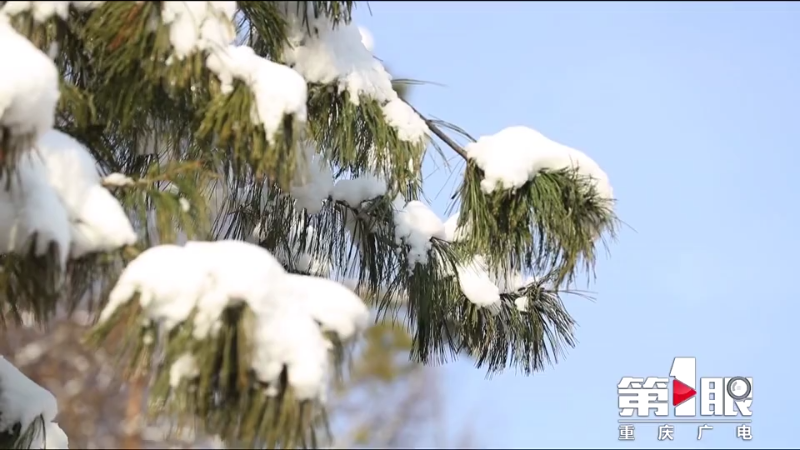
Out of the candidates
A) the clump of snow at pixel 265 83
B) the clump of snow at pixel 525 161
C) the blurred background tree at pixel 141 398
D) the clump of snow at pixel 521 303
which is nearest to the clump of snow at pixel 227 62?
the clump of snow at pixel 265 83

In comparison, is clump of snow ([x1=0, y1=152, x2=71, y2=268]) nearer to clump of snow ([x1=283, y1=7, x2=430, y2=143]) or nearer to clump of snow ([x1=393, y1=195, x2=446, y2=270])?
clump of snow ([x1=283, y1=7, x2=430, y2=143])

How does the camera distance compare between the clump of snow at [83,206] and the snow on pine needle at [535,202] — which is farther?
the snow on pine needle at [535,202]

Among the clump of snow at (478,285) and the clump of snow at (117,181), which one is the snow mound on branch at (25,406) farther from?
the clump of snow at (478,285)

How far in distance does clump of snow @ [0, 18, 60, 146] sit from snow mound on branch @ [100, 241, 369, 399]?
0.57ft

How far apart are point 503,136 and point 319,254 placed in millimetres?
372

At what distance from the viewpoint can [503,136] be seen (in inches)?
56.7

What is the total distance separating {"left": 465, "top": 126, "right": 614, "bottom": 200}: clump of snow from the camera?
4.55 ft

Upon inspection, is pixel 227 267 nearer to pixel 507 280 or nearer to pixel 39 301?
pixel 39 301

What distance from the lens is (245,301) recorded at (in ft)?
3.11

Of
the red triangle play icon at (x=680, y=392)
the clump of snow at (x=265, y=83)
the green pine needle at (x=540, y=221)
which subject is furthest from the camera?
the red triangle play icon at (x=680, y=392)

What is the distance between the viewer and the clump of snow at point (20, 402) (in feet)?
4.05

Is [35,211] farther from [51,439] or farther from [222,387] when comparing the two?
[51,439]

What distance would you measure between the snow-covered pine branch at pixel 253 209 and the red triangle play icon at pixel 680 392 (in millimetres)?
1266

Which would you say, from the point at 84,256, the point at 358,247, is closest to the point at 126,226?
the point at 84,256
